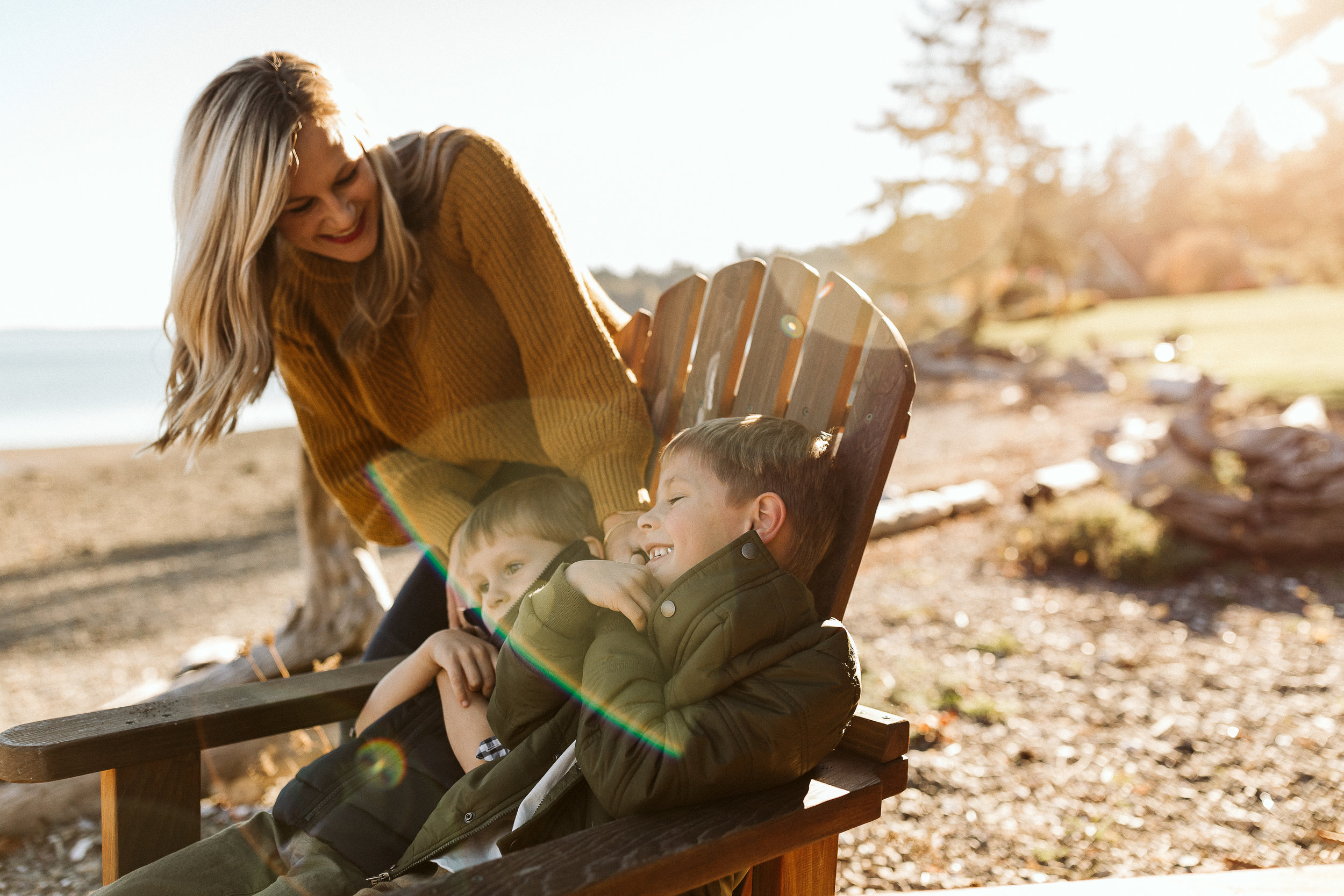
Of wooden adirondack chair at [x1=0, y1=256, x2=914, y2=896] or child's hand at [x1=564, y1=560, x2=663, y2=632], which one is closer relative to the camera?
wooden adirondack chair at [x1=0, y1=256, x2=914, y2=896]

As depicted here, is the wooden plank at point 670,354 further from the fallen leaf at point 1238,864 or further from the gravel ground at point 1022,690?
the fallen leaf at point 1238,864

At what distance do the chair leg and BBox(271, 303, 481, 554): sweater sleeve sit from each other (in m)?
1.09

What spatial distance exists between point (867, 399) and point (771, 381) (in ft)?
1.13

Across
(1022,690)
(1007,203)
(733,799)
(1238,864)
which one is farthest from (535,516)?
(1007,203)

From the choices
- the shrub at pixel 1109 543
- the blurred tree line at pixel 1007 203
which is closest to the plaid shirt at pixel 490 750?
the shrub at pixel 1109 543

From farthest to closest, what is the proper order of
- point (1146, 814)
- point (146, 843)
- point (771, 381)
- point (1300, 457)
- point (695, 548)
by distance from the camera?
1. point (1300, 457)
2. point (1146, 814)
3. point (771, 381)
4. point (146, 843)
5. point (695, 548)

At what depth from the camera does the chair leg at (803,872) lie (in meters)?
1.45

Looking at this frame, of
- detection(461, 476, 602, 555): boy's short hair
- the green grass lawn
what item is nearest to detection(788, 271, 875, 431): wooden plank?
detection(461, 476, 602, 555): boy's short hair

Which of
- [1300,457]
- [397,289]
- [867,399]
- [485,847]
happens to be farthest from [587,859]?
[1300,457]

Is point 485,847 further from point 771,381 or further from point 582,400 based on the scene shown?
point 771,381

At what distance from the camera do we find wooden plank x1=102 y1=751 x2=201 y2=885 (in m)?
1.66

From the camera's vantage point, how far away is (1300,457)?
539 cm

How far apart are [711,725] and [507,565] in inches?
28.1

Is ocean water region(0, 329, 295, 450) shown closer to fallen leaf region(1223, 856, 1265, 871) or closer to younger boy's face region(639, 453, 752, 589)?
younger boy's face region(639, 453, 752, 589)
